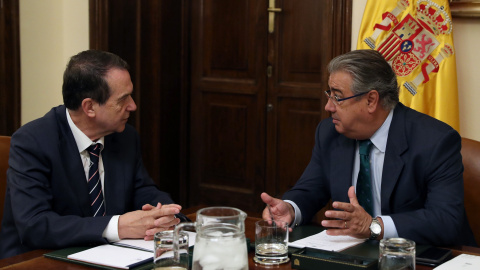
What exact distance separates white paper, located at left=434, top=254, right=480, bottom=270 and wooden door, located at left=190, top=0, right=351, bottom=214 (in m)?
2.45

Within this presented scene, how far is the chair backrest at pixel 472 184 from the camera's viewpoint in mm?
2420

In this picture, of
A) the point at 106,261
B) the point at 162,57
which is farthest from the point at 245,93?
the point at 106,261

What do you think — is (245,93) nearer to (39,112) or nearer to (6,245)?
(39,112)

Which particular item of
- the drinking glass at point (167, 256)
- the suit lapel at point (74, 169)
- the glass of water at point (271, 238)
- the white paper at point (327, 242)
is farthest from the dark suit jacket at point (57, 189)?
the white paper at point (327, 242)

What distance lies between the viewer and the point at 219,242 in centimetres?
143

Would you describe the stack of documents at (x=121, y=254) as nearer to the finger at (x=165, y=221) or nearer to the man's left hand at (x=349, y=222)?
the finger at (x=165, y=221)

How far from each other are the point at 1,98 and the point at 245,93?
5.51 feet

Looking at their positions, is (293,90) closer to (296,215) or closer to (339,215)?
(296,215)

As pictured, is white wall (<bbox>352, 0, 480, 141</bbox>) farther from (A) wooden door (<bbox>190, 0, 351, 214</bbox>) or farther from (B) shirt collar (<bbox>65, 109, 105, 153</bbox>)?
(B) shirt collar (<bbox>65, 109, 105, 153</bbox>)

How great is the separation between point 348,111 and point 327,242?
2.21ft

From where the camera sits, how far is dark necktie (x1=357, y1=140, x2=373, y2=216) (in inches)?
95.7

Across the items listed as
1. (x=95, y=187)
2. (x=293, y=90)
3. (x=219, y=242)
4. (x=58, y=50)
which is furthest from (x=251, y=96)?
(x=219, y=242)

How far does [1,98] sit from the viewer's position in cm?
408

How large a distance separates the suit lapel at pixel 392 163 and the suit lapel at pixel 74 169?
104 centimetres
